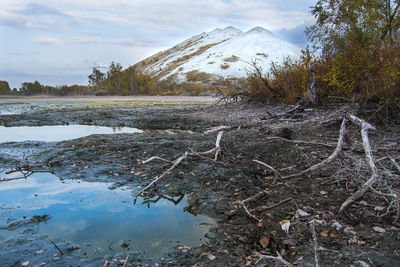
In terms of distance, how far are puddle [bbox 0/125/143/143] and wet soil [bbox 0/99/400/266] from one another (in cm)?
174

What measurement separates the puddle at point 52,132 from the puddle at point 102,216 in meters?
4.34

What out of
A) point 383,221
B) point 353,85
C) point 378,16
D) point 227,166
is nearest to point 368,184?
point 383,221

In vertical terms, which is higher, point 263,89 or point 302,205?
point 263,89

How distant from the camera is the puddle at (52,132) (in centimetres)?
885

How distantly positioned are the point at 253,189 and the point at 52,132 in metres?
8.53

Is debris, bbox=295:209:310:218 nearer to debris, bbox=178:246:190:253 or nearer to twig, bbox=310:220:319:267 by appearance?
twig, bbox=310:220:319:267

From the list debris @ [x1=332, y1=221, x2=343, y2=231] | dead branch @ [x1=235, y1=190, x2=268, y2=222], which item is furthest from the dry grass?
debris @ [x1=332, y1=221, x2=343, y2=231]

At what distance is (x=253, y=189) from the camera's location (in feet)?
13.5

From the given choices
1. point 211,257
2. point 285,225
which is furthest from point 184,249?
point 285,225

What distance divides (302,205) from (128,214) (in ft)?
7.31

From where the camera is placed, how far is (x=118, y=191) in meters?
4.48

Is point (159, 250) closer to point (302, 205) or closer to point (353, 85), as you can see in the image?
point (302, 205)

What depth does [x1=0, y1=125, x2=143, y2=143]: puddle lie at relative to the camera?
8.85 meters

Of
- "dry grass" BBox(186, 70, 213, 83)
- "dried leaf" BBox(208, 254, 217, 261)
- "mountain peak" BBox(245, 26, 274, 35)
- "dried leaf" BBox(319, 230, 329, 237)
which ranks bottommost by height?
"dried leaf" BBox(208, 254, 217, 261)
